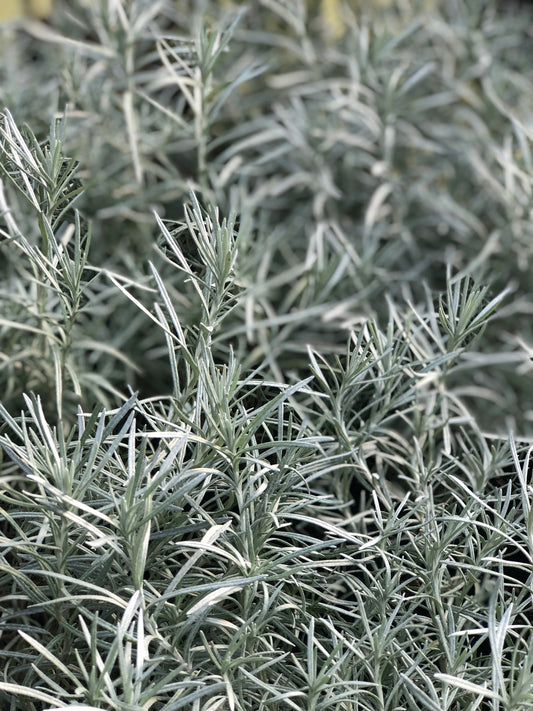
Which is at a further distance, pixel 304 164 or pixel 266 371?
pixel 304 164

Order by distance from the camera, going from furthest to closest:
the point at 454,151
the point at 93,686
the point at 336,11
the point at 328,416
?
the point at 336,11
the point at 454,151
the point at 328,416
the point at 93,686

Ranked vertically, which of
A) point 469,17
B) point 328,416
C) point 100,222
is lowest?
point 100,222

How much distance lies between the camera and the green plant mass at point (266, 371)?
59cm

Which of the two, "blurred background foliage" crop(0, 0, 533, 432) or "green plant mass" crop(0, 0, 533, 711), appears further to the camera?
"blurred background foliage" crop(0, 0, 533, 432)

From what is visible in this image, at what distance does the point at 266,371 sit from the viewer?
101 centimetres

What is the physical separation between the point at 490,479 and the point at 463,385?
1.42 ft

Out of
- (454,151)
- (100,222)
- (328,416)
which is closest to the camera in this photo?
(328,416)

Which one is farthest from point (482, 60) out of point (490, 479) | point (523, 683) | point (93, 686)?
point (93, 686)

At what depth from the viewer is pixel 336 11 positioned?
162cm

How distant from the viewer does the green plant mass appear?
593 millimetres

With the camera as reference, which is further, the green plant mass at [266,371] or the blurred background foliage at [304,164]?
the blurred background foliage at [304,164]

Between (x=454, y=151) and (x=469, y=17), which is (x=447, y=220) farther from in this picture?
(x=469, y=17)

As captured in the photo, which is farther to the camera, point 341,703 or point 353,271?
point 353,271

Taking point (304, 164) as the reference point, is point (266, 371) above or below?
below
